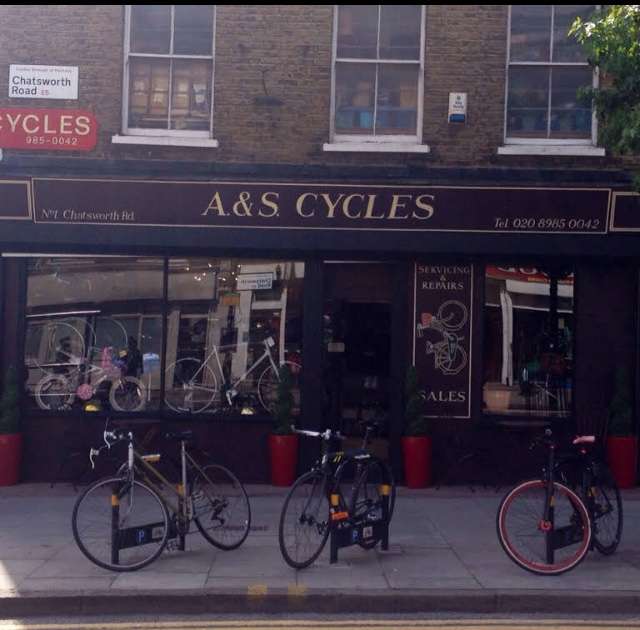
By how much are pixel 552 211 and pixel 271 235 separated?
3.34 m

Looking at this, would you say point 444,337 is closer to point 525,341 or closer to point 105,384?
point 525,341

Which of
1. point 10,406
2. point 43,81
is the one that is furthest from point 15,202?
point 10,406

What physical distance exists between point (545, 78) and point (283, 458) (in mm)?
5601

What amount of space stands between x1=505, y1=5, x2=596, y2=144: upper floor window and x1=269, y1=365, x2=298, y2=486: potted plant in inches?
162

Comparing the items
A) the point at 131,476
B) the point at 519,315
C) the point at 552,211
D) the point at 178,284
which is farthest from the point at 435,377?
the point at 131,476

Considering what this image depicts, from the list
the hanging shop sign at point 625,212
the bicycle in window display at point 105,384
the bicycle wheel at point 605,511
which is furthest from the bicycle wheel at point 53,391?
the hanging shop sign at point 625,212

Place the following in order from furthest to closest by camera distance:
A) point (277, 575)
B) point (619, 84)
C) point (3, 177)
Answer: point (3, 177) → point (619, 84) → point (277, 575)

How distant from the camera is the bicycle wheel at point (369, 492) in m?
8.62

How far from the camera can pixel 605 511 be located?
880 cm

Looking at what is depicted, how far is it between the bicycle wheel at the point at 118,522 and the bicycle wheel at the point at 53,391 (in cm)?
462

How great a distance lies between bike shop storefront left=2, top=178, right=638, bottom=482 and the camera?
1246cm

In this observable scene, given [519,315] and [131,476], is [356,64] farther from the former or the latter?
[131,476]

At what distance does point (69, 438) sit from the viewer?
41.6 ft

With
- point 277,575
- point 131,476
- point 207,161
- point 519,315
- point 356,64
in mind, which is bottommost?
point 277,575
